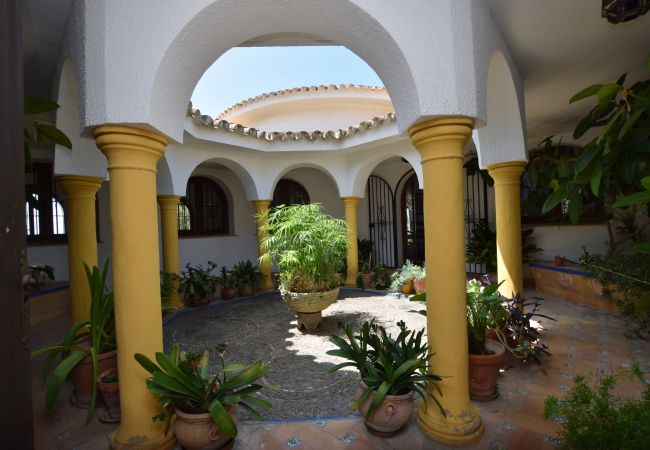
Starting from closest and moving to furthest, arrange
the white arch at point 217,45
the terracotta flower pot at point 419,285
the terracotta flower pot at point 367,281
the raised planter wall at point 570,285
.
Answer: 1. the white arch at point 217,45
2. the raised planter wall at point 570,285
3. the terracotta flower pot at point 419,285
4. the terracotta flower pot at point 367,281

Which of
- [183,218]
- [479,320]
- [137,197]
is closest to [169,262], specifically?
[183,218]

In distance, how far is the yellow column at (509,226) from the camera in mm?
4355

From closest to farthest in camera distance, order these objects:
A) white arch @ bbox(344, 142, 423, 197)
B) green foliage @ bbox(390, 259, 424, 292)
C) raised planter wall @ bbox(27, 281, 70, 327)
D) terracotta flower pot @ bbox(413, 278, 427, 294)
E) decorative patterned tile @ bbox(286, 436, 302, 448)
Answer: decorative patterned tile @ bbox(286, 436, 302, 448)
raised planter wall @ bbox(27, 281, 70, 327)
terracotta flower pot @ bbox(413, 278, 427, 294)
green foliage @ bbox(390, 259, 424, 292)
white arch @ bbox(344, 142, 423, 197)

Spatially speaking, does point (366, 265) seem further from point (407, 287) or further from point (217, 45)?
point (217, 45)

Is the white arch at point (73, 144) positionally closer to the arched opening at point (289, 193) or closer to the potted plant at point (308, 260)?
the potted plant at point (308, 260)

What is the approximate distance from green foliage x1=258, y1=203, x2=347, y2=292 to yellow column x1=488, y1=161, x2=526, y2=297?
2361 mm

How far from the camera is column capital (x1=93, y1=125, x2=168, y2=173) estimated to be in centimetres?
233

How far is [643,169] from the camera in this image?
8.37ft

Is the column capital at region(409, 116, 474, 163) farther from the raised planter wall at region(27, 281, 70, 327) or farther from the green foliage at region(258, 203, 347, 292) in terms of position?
the raised planter wall at region(27, 281, 70, 327)

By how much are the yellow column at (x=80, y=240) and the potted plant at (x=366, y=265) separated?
6.31 metres

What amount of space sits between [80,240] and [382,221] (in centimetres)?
892

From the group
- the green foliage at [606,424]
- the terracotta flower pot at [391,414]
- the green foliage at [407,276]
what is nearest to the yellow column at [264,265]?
the green foliage at [407,276]

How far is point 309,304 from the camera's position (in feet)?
17.5

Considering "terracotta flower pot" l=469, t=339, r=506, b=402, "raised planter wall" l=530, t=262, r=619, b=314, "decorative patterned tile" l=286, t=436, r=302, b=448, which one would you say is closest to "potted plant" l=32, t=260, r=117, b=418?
"decorative patterned tile" l=286, t=436, r=302, b=448
